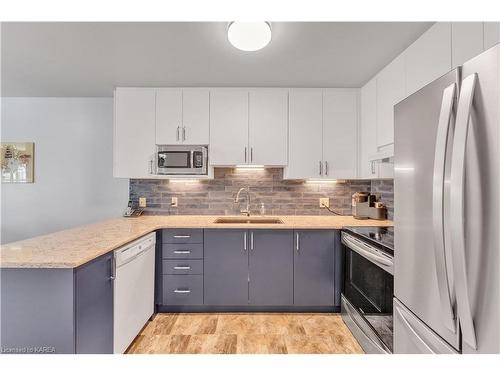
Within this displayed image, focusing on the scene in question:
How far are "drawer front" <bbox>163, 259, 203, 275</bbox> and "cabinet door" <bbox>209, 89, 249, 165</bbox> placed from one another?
1.02 metres

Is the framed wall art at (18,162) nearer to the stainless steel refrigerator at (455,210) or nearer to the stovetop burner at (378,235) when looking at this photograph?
the stovetop burner at (378,235)

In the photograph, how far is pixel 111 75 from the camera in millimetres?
2555

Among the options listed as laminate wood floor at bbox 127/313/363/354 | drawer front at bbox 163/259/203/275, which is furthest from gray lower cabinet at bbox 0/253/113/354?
drawer front at bbox 163/259/203/275

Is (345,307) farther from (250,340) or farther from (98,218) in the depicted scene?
(98,218)

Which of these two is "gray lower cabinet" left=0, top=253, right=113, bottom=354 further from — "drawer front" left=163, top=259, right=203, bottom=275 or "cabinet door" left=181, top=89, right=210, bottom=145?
"cabinet door" left=181, top=89, right=210, bottom=145

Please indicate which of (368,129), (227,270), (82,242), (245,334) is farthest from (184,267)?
(368,129)

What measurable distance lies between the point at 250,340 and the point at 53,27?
2.62m

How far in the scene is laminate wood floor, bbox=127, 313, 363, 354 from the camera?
2.00 m

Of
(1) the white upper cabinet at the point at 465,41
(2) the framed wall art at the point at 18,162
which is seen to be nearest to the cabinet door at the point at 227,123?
(1) the white upper cabinet at the point at 465,41

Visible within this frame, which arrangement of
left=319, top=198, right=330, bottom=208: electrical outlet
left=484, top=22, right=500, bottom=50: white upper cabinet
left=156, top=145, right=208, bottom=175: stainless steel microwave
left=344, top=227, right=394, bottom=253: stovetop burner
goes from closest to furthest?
left=484, top=22, right=500, bottom=50: white upper cabinet
left=344, top=227, right=394, bottom=253: stovetop burner
left=156, top=145, right=208, bottom=175: stainless steel microwave
left=319, top=198, right=330, bottom=208: electrical outlet

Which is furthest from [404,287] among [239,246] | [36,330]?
[36,330]

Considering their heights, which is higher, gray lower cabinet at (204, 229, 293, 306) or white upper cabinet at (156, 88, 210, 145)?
white upper cabinet at (156, 88, 210, 145)

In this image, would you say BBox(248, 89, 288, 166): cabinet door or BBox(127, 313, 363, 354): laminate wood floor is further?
BBox(248, 89, 288, 166): cabinet door

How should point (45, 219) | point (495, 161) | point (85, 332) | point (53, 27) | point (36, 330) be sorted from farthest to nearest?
point (45, 219) < point (53, 27) < point (85, 332) < point (36, 330) < point (495, 161)
